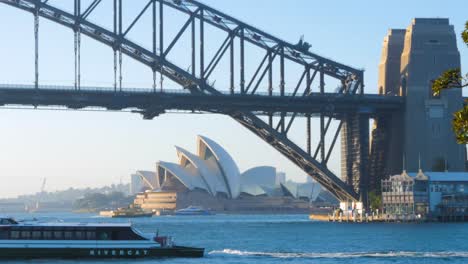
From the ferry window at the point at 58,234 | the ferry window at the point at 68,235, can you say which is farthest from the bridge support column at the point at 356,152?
the ferry window at the point at 58,234

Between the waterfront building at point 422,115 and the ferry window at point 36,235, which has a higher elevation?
the waterfront building at point 422,115

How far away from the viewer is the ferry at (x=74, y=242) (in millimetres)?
63312

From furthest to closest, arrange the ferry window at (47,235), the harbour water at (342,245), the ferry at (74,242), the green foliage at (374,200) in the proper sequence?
the green foliage at (374,200) → the harbour water at (342,245) → the ferry window at (47,235) → the ferry at (74,242)

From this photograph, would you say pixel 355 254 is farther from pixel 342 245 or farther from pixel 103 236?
pixel 103 236

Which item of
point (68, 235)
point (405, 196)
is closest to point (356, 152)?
point (405, 196)

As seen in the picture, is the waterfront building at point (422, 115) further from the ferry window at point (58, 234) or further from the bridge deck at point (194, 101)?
the ferry window at point (58, 234)

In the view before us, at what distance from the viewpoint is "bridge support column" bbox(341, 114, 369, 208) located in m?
127

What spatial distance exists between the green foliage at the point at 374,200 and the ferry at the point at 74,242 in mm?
66358

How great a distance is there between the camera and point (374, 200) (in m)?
128

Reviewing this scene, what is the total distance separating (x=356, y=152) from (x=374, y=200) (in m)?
5.69

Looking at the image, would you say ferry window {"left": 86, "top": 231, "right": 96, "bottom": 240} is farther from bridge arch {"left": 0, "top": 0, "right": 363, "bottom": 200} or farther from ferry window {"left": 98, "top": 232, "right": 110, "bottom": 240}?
bridge arch {"left": 0, "top": 0, "right": 363, "bottom": 200}

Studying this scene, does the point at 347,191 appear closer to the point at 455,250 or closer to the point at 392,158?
the point at 392,158

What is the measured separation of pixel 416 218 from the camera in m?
128

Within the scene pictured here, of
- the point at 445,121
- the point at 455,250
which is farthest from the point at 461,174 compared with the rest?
the point at 455,250
